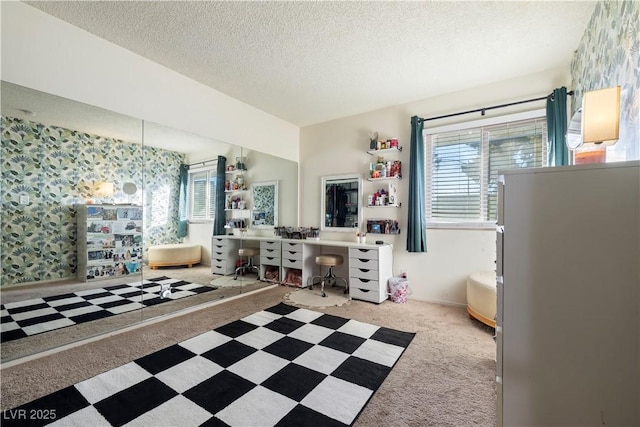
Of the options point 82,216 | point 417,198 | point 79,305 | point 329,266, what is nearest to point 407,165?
point 417,198

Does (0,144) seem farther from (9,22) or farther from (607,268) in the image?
(607,268)

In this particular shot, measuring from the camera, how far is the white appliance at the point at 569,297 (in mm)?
962

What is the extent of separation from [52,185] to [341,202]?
10.7 feet

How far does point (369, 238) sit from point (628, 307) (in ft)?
9.72

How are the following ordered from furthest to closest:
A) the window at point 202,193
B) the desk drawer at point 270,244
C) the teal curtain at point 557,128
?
Answer: the desk drawer at point 270,244
the window at point 202,193
the teal curtain at point 557,128

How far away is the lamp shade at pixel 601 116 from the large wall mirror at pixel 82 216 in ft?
11.0

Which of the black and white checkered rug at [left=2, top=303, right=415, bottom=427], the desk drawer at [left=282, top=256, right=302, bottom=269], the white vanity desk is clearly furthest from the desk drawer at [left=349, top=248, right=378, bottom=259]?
the black and white checkered rug at [left=2, top=303, right=415, bottom=427]

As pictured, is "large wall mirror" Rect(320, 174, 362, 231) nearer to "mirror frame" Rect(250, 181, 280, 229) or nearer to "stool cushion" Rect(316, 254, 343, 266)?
"stool cushion" Rect(316, 254, 343, 266)

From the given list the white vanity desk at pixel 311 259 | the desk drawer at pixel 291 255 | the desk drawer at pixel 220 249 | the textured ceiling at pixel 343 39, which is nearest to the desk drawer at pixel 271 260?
the white vanity desk at pixel 311 259

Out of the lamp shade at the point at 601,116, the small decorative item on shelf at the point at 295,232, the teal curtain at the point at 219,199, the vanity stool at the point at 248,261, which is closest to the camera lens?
the lamp shade at the point at 601,116

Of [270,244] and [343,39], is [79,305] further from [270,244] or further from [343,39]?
[343,39]

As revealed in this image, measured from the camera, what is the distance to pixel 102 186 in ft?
8.01

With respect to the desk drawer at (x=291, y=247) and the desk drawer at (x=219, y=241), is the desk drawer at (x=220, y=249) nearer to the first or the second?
the desk drawer at (x=219, y=241)

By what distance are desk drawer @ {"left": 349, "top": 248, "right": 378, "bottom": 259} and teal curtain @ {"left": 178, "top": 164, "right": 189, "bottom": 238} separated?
2.10 meters
